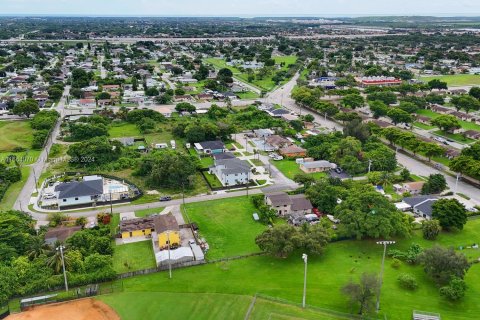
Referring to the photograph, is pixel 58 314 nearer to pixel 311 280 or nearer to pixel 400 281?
pixel 311 280

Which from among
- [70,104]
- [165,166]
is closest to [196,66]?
[70,104]

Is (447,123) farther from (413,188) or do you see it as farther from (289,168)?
(289,168)

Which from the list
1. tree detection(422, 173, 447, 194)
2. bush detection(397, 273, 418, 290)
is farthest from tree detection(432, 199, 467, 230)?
bush detection(397, 273, 418, 290)

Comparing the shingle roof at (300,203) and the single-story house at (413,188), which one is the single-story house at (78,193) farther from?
the single-story house at (413,188)

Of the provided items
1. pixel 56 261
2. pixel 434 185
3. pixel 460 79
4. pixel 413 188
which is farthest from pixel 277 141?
pixel 460 79

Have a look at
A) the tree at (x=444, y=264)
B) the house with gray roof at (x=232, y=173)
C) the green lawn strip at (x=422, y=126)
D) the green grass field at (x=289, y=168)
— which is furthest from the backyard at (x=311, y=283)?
the green lawn strip at (x=422, y=126)

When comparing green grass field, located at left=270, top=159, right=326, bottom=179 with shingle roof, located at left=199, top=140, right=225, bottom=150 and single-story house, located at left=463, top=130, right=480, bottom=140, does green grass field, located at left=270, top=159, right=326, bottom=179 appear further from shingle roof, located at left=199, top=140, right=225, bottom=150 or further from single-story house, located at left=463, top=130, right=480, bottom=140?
single-story house, located at left=463, top=130, right=480, bottom=140
